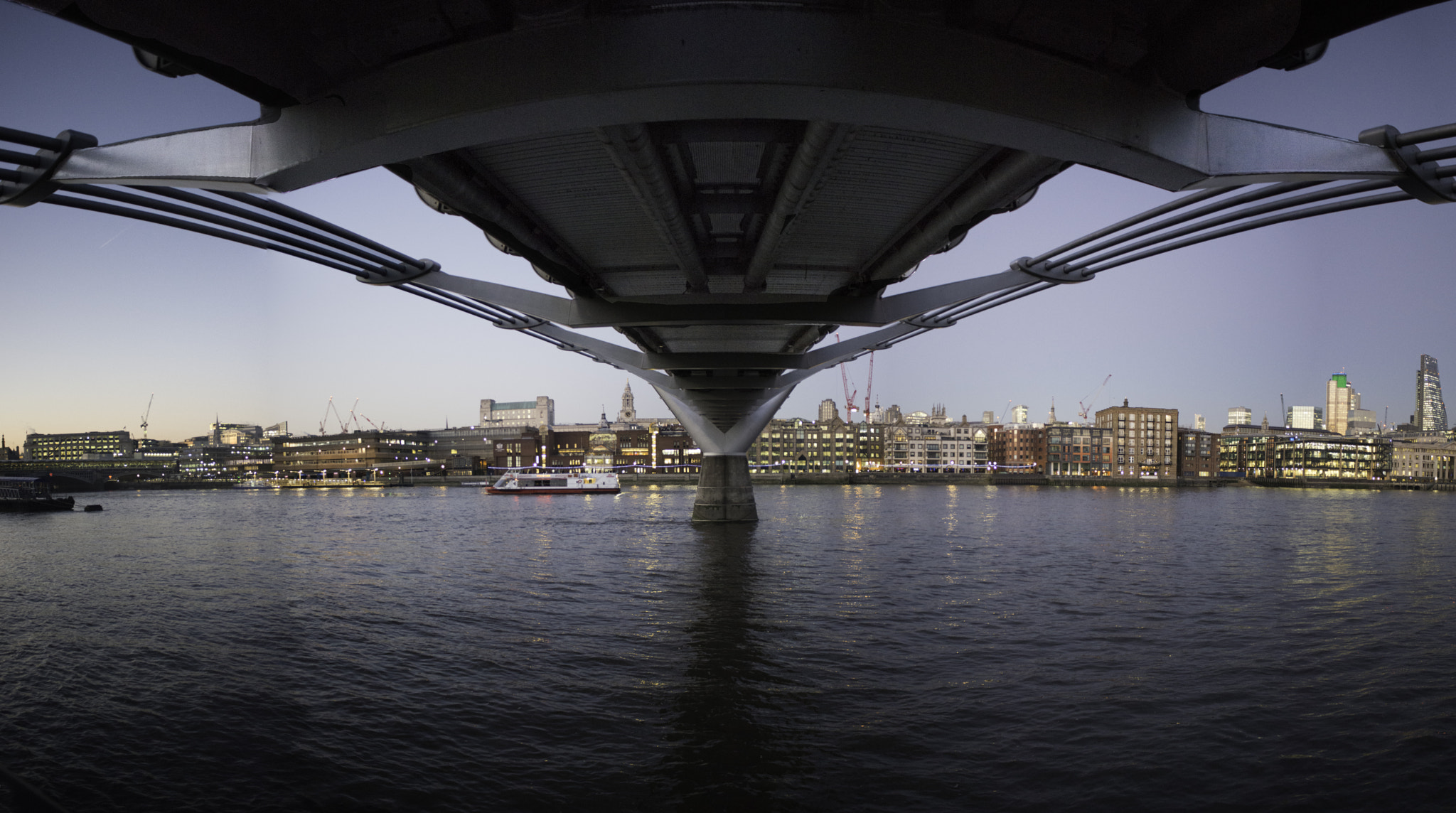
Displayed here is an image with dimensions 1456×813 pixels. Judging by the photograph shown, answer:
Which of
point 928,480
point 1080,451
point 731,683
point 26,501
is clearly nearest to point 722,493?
point 731,683

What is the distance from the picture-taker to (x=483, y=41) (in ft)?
20.6

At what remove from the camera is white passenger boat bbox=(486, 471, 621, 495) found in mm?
101812

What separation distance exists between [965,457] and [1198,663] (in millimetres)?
188676

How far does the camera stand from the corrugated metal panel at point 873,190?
10219 mm

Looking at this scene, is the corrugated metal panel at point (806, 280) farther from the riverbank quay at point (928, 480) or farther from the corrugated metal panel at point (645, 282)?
the riverbank quay at point (928, 480)

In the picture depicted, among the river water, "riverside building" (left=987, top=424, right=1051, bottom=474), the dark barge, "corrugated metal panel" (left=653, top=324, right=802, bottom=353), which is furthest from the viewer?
"riverside building" (left=987, top=424, right=1051, bottom=474)

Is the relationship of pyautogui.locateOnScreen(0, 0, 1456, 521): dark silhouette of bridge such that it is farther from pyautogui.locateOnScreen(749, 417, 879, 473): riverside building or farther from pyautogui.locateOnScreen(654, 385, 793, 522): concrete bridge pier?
pyautogui.locateOnScreen(749, 417, 879, 473): riverside building

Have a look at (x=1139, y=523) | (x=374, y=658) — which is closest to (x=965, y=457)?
(x=1139, y=523)

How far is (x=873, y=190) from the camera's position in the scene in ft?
40.2

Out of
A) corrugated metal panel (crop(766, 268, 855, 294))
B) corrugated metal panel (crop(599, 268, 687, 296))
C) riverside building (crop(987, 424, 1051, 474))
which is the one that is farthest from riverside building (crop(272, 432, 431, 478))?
corrugated metal panel (crop(766, 268, 855, 294))

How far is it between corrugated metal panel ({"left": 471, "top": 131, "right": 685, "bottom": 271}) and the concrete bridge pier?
29848 millimetres

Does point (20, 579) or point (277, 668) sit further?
point (20, 579)

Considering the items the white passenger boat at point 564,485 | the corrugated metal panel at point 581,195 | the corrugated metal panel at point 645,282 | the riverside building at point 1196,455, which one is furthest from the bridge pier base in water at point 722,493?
the riverside building at point 1196,455

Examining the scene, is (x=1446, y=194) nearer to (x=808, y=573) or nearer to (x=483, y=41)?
(x=483, y=41)
